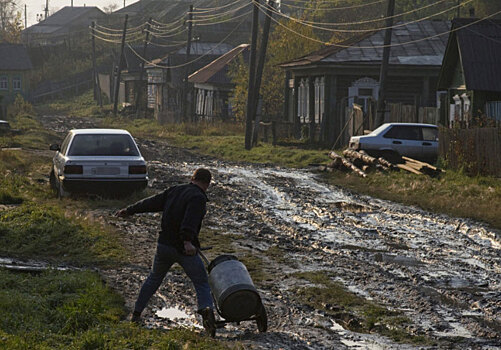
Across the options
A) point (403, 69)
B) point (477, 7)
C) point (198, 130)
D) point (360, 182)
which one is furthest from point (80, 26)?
point (360, 182)

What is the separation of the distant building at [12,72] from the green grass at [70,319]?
246 feet

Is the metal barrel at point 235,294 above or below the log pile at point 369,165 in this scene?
below

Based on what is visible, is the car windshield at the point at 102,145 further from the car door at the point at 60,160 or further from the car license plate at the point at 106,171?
the car license plate at the point at 106,171

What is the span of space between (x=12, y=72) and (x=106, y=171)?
69.3 metres

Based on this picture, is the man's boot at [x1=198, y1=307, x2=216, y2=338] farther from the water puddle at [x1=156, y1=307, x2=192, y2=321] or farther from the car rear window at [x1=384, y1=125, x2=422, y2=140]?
the car rear window at [x1=384, y1=125, x2=422, y2=140]

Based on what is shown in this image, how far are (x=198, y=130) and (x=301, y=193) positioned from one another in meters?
24.8

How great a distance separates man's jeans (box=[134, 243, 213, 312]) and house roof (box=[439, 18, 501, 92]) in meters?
21.9

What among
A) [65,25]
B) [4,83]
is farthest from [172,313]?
[65,25]

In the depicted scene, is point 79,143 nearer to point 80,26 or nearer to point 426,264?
point 426,264

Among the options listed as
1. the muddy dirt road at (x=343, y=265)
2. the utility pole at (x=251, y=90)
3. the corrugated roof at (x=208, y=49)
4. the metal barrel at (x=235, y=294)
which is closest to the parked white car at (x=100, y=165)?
the muddy dirt road at (x=343, y=265)

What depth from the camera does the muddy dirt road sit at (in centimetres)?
781

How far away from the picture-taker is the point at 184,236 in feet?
24.3

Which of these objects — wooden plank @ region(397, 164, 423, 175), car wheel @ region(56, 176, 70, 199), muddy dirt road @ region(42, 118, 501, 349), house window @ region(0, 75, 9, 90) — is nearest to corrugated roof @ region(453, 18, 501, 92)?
wooden plank @ region(397, 164, 423, 175)

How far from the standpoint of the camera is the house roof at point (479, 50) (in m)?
27.8
